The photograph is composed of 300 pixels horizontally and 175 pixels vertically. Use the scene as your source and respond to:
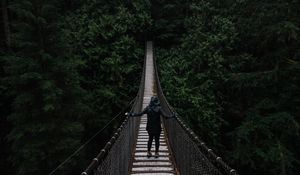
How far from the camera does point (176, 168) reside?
16.7 feet

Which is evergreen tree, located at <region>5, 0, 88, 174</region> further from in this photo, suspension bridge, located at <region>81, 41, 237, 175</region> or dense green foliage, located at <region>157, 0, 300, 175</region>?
dense green foliage, located at <region>157, 0, 300, 175</region>

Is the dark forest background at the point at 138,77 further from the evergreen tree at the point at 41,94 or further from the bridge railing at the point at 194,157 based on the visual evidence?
the bridge railing at the point at 194,157

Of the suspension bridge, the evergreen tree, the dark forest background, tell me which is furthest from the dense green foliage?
the evergreen tree

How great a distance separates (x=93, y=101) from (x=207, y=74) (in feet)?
19.6

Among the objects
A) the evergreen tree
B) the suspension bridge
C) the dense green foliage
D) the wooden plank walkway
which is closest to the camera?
the suspension bridge

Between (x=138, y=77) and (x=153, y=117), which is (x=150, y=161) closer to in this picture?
(x=153, y=117)

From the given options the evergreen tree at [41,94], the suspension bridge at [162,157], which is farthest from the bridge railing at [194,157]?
the evergreen tree at [41,94]

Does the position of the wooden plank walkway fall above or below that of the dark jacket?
below

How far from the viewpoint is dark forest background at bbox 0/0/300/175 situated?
399 inches

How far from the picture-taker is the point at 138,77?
17234mm

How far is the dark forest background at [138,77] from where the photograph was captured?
10141 mm

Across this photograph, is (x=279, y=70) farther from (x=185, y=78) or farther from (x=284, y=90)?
(x=185, y=78)

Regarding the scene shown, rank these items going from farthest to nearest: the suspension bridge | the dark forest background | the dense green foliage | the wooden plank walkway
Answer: the dense green foliage → the dark forest background → the wooden plank walkway → the suspension bridge

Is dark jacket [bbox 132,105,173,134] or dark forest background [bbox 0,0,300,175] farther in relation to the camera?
dark forest background [bbox 0,0,300,175]
